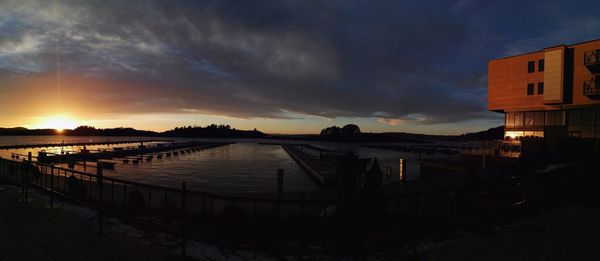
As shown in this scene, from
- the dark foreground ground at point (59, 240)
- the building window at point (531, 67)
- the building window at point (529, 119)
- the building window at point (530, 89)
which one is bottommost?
the dark foreground ground at point (59, 240)

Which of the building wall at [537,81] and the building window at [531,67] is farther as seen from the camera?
the building window at [531,67]

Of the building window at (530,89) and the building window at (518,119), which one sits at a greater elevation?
the building window at (530,89)

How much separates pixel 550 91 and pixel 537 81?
2.06 metres

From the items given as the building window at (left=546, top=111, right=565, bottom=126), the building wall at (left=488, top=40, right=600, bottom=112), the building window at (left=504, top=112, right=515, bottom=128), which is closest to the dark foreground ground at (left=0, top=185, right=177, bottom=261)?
the building wall at (left=488, top=40, right=600, bottom=112)

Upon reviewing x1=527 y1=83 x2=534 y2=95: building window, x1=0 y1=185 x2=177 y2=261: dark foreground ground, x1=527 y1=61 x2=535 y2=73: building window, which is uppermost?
x1=527 y1=61 x2=535 y2=73: building window

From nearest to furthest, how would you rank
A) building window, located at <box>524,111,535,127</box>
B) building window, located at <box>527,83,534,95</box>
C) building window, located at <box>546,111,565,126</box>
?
building window, located at <box>546,111,565,126</box>, building window, located at <box>527,83,534,95</box>, building window, located at <box>524,111,535,127</box>

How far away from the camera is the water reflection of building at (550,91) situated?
2669cm

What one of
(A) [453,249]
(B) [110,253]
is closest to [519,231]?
(A) [453,249]

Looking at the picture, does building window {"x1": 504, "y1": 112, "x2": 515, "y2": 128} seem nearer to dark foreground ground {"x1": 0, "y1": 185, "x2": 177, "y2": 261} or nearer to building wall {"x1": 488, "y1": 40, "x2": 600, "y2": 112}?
building wall {"x1": 488, "y1": 40, "x2": 600, "y2": 112}

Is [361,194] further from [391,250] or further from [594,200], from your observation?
[594,200]

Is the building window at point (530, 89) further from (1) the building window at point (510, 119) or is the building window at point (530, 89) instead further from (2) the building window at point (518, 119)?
(1) the building window at point (510, 119)

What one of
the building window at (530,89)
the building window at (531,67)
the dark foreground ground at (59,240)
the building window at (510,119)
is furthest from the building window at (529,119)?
the dark foreground ground at (59,240)

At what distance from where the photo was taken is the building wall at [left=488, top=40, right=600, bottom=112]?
27688mm

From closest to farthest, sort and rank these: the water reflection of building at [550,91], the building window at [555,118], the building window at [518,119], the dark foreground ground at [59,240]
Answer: the dark foreground ground at [59,240] < the water reflection of building at [550,91] < the building window at [555,118] < the building window at [518,119]
